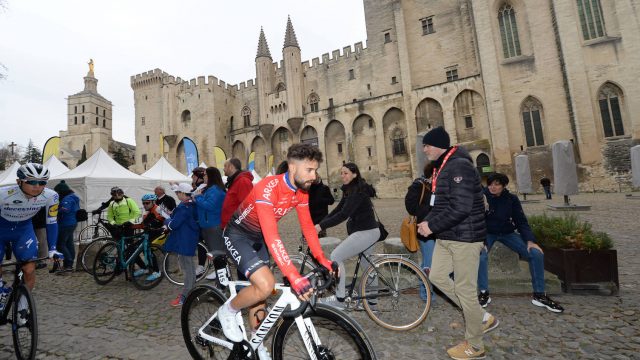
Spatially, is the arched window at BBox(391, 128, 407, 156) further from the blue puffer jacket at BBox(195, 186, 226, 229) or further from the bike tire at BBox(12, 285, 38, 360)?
the bike tire at BBox(12, 285, 38, 360)

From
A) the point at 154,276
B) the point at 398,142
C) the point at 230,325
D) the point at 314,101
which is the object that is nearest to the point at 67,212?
the point at 154,276

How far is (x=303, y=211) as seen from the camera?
2291 millimetres

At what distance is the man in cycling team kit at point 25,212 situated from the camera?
9.39ft

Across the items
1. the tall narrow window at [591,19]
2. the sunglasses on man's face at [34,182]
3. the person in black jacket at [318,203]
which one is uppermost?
the tall narrow window at [591,19]

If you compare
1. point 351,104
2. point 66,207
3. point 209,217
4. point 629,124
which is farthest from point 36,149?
point 629,124

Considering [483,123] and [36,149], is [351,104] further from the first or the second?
[36,149]

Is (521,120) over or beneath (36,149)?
beneath

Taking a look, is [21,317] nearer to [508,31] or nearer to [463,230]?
[463,230]

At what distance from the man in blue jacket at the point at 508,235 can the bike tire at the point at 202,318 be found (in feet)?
9.96

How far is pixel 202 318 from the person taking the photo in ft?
7.92

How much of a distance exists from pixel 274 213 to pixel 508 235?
3.34 meters

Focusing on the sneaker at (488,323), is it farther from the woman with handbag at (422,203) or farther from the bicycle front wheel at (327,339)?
the bicycle front wheel at (327,339)

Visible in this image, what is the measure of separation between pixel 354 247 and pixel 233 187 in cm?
196

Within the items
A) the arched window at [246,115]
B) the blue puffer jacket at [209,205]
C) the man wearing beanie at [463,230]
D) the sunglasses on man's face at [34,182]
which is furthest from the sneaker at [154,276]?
the arched window at [246,115]
